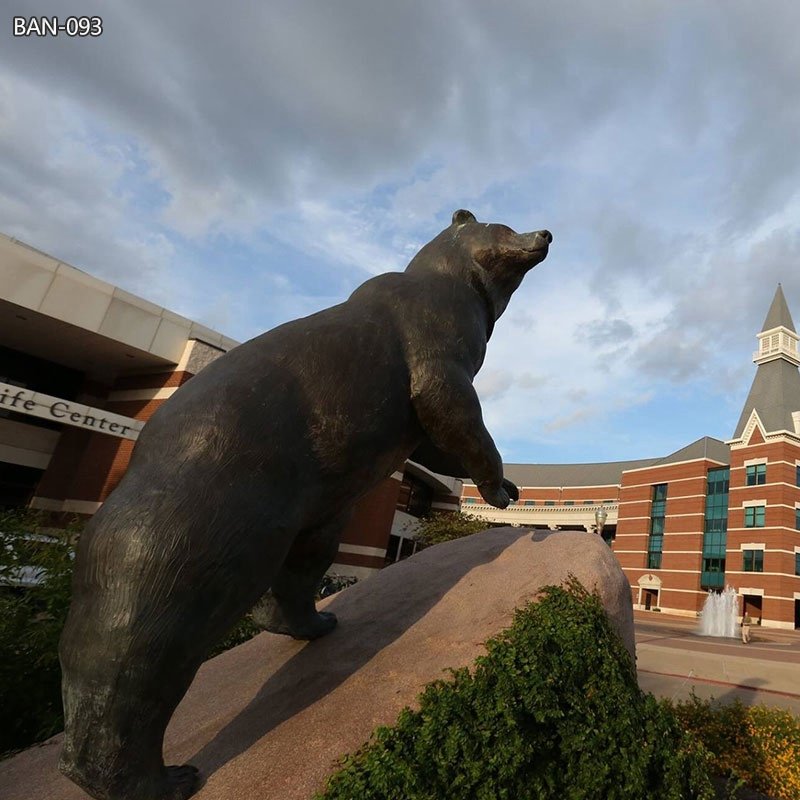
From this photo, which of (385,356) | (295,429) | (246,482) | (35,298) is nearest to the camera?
(246,482)

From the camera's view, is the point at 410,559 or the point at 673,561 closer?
the point at 410,559

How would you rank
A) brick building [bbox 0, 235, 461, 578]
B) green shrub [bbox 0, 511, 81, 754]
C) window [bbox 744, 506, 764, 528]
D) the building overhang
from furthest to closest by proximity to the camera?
window [bbox 744, 506, 764, 528]
brick building [bbox 0, 235, 461, 578]
the building overhang
green shrub [bbox 0, 511, 81, 754]

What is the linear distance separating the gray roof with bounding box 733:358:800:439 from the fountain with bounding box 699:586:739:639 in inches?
418

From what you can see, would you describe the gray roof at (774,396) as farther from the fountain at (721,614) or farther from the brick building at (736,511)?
the fountain at (721,614)

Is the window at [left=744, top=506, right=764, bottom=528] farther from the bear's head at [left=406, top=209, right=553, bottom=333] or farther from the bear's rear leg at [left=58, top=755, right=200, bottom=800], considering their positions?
the bear's rear leg at [left=58, top=755, right=200, bottom=800]

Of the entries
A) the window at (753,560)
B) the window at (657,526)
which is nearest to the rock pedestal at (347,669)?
the window at (753,560)

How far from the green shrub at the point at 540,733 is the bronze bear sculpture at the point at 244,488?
694 mm

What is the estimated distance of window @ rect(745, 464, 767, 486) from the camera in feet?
112

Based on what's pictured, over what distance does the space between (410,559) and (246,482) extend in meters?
2.76

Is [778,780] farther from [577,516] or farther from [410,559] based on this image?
[577,516]

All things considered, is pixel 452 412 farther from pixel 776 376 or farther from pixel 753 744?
pixel 776 376

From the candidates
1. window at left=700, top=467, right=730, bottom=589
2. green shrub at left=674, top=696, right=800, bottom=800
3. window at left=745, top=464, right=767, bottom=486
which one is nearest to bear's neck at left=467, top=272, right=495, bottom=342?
green shrub at left=674, top=696, right=800, bottom=800

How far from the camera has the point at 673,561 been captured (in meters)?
38.5

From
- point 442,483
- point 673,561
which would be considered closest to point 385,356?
point 442,483
